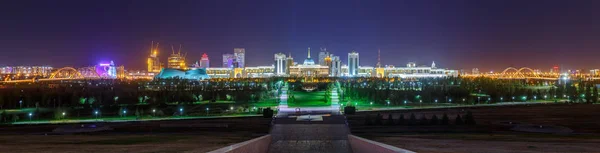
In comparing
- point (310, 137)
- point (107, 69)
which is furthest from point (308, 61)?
point (310, 137)

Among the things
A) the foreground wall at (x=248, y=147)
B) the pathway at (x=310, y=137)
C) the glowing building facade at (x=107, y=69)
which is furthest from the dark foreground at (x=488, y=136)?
the glowing building facade at (x=107, y=69)

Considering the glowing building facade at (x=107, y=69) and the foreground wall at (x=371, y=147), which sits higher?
the glowing building facade at (x=107, y=69)

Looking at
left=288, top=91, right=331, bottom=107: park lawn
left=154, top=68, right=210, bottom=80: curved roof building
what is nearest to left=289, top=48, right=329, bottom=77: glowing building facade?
left=154, top=68, right=210, bottom=80: curved roof building

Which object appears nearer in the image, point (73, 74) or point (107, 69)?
point (73, 74)

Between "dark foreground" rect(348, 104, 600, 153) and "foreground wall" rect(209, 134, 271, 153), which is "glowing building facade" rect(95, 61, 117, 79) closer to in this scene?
"dark foreground" rect(348, 104, 600, 153)

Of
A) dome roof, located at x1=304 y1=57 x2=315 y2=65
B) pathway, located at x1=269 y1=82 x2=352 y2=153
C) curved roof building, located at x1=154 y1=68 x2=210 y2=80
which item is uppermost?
dome roof, located at x1=304 y1=57 x2=315 y2=65

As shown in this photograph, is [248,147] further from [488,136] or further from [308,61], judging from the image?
[308,61]

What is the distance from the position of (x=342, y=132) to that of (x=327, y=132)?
50 centimetres

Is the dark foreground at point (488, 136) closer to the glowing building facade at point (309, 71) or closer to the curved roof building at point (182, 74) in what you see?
the curved roof building at point (182, 74)

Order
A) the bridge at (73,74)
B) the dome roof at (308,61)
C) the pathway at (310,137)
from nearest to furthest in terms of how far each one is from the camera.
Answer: the pathway at (310,137)
the bridge at (73,74)
the dome roof at (308,61)

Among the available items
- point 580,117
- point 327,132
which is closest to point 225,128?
point 327,132

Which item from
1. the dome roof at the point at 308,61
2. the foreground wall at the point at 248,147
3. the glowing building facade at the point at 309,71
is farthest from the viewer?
the dome roof at the point at 308,61

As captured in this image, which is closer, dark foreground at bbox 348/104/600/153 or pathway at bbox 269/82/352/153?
dark foreground at bbox 348/104/600/153

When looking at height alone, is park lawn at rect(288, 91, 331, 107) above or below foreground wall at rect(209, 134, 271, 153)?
below
